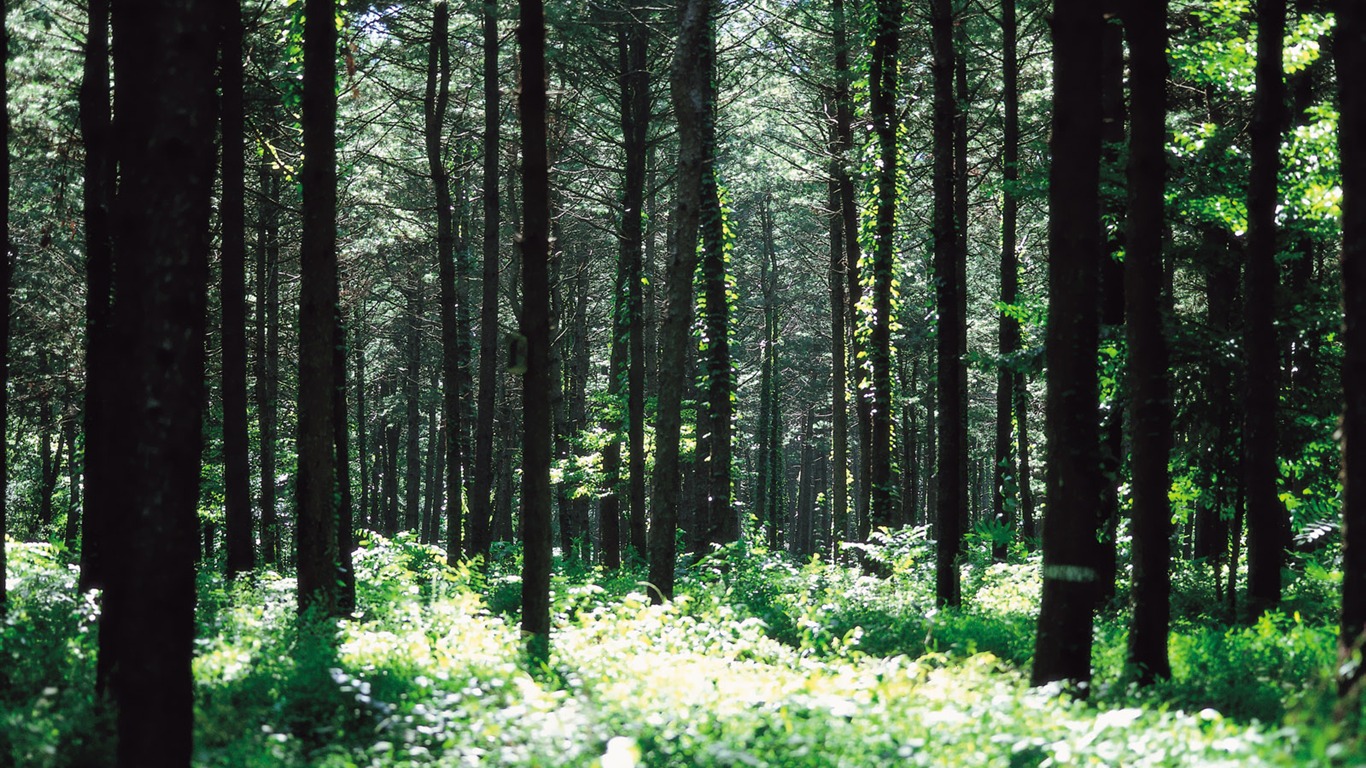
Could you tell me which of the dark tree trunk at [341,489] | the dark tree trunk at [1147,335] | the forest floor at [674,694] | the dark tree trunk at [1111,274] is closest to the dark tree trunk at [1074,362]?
the forest floor at [674,694]

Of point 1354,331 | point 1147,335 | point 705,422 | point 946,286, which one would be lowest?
point 705,422

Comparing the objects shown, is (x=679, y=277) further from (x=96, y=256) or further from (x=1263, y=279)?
(x=96, y=256)

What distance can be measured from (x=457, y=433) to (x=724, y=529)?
548 centimetres

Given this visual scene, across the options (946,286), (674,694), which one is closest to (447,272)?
(946,286)

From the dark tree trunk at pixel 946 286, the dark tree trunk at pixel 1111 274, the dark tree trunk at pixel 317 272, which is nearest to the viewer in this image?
the dark tree trunk at pixel 317 272

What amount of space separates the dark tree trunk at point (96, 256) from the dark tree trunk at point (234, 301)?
161 centimetres

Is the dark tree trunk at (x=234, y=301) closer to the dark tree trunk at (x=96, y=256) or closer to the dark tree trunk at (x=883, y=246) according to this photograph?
the dark tree trunk at (x=96, y=256)

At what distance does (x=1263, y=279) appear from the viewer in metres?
9.78

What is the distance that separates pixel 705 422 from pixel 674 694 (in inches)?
693

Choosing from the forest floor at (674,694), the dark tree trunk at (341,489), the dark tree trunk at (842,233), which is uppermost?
the dark tree trunk at (842,233)

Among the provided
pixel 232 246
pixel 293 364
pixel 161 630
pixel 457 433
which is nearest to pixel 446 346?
pixel 457 433

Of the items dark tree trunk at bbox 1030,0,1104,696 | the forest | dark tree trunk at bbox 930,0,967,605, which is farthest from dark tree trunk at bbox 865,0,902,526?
dark tree trunk at bbox 1030,0,1104,696

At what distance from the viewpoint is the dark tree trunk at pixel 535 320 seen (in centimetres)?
964

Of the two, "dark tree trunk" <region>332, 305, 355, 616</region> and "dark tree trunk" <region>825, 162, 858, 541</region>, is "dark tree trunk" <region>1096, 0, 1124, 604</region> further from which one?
"dark tree trunk" <region>332, 305, 355, 616</region>
